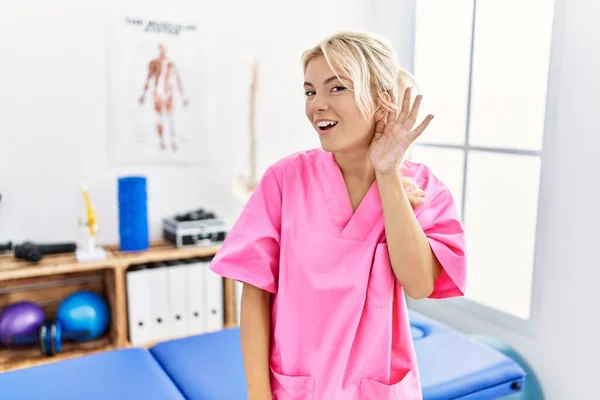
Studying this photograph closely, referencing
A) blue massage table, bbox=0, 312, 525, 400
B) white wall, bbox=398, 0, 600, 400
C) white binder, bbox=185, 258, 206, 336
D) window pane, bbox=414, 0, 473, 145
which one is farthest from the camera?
window pane, bbox=414, 0, 473, 145

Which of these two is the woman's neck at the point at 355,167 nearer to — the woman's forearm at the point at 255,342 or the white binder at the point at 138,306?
the woman's forearm at the point at 255,342

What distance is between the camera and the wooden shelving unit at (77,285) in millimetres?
2104

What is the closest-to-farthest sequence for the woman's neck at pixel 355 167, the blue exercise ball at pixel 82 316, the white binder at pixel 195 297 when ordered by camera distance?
Result: the woman's neck at pixel 355 167 < the blue exercise ball at pixel 82 316 < the white binder at pixel 195 297

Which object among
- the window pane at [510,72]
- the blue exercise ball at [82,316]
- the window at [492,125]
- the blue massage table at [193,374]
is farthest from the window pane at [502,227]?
the blue exercise ball at [82,316]

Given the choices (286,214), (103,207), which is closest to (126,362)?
(286,214)

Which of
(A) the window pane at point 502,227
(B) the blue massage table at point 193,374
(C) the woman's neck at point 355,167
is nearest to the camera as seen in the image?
(C) the woman's neck at point 355,167

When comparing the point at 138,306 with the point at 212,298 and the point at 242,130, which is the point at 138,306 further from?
the point at 242,130

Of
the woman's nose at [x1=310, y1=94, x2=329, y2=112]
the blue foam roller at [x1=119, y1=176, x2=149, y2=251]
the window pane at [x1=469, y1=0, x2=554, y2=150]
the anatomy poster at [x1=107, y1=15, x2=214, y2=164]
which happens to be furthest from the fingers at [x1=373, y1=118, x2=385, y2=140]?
the anatomy poster at [x1=107, y1=15, x2=214, y2=164]

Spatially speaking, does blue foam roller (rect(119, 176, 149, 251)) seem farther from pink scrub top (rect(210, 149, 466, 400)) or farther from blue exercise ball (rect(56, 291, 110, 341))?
pink scrub top (rect(210, 149, 466, 400))

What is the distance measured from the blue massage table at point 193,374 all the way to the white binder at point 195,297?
594 mm

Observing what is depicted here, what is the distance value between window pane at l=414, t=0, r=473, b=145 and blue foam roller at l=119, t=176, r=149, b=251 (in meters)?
1.50

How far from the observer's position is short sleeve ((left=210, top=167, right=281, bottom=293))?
3.44 feet

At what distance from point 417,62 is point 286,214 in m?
2.16

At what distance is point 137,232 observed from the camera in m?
2.36
